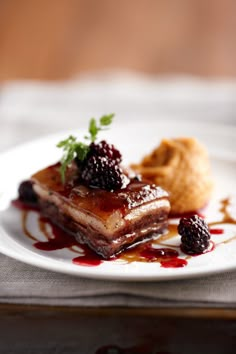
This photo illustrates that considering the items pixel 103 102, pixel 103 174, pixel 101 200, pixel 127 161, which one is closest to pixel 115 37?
pixel 103 102

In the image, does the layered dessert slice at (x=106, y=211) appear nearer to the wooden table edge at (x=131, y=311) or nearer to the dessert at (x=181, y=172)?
the dessert at (x=181, y=172)

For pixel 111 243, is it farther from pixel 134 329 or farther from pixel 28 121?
pixel 28 121

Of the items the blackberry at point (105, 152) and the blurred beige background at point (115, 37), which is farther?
the blurred beige background at point (115, 37)

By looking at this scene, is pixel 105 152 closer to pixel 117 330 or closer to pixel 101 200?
pixel 101 200

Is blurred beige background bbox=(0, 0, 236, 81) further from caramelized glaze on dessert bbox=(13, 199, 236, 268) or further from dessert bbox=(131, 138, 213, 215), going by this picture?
caramelized glaze on dessert bbox=(13, 199, 236, 268)

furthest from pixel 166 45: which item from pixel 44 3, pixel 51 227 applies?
pixel 51 227

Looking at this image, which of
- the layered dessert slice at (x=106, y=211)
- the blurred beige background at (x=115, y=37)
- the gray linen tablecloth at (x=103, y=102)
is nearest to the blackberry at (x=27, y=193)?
the layered dessert slice at (x=106, y=211)

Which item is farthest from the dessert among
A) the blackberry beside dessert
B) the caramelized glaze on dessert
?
the blackberry beside dessert
